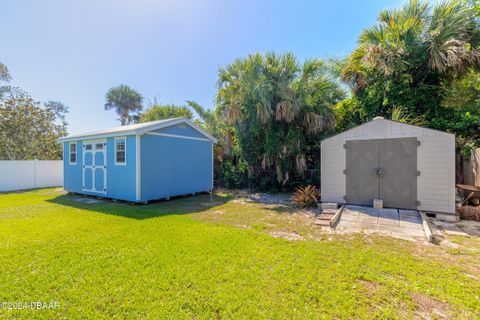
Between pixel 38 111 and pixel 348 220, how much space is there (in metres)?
20.8

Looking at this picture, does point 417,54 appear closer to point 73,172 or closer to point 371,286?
point 371,286

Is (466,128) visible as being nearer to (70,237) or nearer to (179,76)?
(70,237)

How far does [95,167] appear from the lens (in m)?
8.15

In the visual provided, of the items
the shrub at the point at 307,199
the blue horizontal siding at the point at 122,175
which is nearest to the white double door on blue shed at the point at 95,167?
the blue horizontal siding at the point at 122,175

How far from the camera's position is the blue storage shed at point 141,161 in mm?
6977

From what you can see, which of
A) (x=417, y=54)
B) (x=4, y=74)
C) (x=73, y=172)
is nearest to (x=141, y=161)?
(x=73, y=172)

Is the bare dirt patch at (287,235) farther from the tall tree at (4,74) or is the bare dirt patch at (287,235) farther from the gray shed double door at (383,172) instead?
the tall tree at (4,74)

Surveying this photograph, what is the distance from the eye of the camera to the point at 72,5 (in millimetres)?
7277

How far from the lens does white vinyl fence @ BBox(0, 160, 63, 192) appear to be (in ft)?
34.2

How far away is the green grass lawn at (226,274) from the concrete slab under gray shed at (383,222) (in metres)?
0.49

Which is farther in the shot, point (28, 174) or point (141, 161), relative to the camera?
point (28, 174)

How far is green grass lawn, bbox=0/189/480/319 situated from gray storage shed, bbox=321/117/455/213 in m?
1.63

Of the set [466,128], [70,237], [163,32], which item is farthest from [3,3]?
[466,128]

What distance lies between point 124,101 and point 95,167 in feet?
49.1
